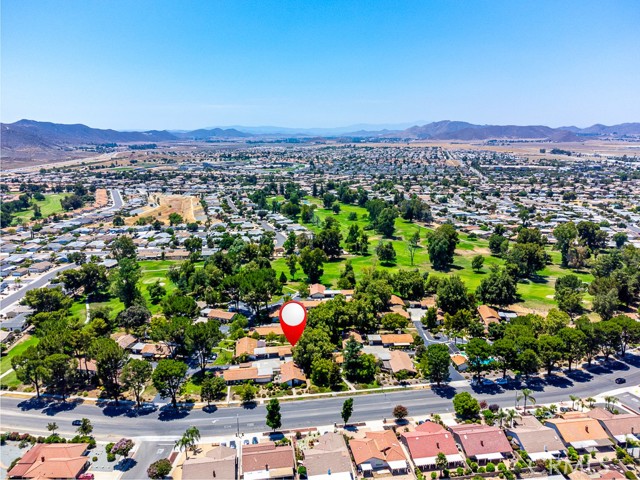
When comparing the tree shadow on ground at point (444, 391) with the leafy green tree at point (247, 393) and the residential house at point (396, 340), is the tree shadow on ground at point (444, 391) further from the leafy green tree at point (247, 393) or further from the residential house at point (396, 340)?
the leafy green tree at point (247, 393)

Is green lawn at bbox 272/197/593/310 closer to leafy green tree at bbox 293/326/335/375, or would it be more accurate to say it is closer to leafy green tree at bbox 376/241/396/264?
leafy green tree at bbox 376/241/396/264

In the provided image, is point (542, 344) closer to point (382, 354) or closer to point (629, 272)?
point (382, 354)

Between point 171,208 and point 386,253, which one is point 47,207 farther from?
point 386,253

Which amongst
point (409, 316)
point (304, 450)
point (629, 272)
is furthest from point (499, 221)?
point (304, 450)

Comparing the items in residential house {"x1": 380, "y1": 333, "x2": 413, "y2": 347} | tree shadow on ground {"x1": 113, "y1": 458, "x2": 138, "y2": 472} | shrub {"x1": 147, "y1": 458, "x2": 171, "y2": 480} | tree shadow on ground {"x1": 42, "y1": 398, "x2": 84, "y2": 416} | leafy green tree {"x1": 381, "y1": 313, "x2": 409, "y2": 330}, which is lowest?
tree shadow on ground {"x1": 42, "y1": 398, "x2": 84, "y2": 416}

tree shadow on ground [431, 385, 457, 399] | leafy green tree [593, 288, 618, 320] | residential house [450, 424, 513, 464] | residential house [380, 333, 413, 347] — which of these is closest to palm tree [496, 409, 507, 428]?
residential house [450, 424, 513, 464]

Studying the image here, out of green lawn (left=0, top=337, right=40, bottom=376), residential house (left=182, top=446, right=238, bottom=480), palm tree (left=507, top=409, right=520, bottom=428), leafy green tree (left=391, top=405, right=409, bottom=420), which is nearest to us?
residential house (left=182, top=446, right=238, bottom=480)
